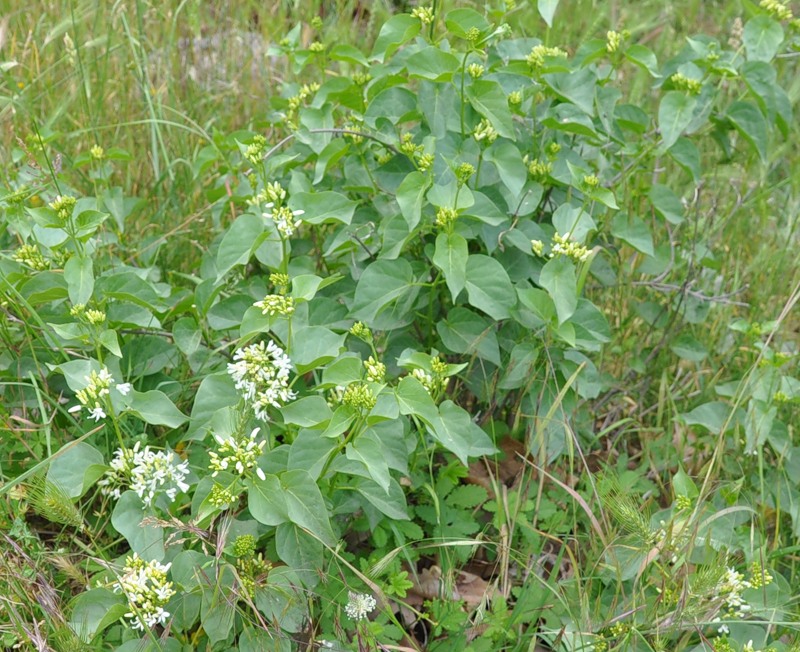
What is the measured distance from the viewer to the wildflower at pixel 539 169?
245cm

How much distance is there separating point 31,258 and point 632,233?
1.66m

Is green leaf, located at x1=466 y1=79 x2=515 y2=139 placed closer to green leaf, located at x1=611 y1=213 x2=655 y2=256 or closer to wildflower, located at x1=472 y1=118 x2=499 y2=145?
wildflower, located at x1=472 y1=118 x2=499 y2=145

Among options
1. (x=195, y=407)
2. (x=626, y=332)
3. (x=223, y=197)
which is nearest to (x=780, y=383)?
(x=626, y=332)

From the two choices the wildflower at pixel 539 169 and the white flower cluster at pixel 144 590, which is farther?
the wildflower at pixel 539 169

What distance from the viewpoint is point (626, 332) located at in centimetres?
311

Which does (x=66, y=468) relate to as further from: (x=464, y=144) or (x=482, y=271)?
(x=464, y=144)

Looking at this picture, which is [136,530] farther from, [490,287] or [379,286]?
[490,287]

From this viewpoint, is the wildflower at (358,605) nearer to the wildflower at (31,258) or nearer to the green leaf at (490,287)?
the green leaf at (490,287)

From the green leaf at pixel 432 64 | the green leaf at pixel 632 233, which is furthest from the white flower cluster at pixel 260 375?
the green leaf at pixel 632 233

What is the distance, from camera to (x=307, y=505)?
1771 millimetres

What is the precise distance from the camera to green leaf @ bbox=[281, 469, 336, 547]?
176cm

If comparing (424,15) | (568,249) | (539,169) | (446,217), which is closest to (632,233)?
(539,169)

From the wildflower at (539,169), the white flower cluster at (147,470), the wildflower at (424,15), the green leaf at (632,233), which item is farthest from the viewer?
the green leaf at (632,233)

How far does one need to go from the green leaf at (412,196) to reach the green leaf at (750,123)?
1.13 m
